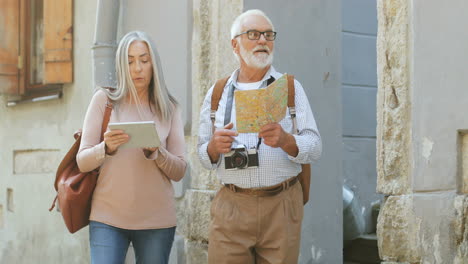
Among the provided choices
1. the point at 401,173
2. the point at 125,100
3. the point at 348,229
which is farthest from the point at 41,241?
the point at 401,173

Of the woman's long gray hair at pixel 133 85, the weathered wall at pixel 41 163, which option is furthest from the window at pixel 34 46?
the woman's long gray hair at pixel 133 85

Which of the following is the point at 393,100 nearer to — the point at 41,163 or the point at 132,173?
→ the point at 132,173

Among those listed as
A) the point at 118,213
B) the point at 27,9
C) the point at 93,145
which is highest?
the point at 27,9

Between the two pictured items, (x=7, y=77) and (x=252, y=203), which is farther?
(x=7, y=77)

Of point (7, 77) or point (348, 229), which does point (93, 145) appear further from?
point (7, 77)

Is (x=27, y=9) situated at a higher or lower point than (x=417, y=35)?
higher

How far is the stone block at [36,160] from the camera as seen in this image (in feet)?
23.0

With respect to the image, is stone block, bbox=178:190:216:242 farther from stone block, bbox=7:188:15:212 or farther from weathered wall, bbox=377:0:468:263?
stone block, bbox=7:188:15:212

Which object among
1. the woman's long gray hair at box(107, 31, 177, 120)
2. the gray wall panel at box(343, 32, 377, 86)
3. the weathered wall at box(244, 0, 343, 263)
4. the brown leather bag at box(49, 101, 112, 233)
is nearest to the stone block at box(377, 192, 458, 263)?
the woman's long gray hair at box(107, 31, 177, 120)

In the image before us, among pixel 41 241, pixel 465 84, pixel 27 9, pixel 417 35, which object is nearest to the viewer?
pixel 465 84

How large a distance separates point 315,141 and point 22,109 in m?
5.05

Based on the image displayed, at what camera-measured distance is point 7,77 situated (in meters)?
7.48

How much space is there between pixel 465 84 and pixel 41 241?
194 inches

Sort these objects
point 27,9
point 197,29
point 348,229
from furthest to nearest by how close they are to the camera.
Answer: point 27,9
point 348,229
point 197,29
